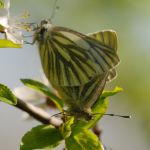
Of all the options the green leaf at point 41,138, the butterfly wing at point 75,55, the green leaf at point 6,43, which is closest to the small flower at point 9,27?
the green leaf at point 6,43

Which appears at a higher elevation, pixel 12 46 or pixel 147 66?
pixel 12 46

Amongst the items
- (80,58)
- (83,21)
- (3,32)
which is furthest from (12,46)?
(83,21)

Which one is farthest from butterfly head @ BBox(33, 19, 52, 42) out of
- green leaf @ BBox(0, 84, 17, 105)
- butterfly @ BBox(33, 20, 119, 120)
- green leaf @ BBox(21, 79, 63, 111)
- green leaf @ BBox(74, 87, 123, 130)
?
green leaf @ BBox(0, 84, 17, 105)

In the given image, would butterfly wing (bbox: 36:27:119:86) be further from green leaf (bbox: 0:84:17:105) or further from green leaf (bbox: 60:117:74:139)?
green leaf (bbox: 0:84:17:105)

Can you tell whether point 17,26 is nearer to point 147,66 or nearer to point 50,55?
point 50,55

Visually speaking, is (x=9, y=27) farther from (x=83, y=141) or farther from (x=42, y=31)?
(x=83, y=141)

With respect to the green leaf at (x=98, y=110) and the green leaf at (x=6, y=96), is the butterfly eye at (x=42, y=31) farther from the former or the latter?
the green leaf at (x=6, y=96)
